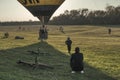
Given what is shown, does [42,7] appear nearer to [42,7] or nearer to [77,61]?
[42,7]

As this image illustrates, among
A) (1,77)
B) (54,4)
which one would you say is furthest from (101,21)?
(1,77)

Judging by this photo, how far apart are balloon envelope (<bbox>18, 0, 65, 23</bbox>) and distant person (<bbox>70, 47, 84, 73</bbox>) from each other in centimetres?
706

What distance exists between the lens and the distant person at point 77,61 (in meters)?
21.8

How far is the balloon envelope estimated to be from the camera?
2833 cm

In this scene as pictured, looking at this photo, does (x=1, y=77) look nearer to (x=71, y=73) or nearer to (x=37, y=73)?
(x=37, y=73)

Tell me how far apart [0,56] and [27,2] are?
4.71 meters

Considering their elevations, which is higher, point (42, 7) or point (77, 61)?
point (42, 7)

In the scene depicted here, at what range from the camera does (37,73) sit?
72.3 feet

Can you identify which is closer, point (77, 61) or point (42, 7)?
point (77, 61)

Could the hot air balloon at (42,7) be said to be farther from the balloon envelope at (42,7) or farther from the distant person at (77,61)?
the distant person at (77,61)

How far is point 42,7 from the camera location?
2827 centimetres

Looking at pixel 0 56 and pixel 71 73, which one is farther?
pixel 0 56

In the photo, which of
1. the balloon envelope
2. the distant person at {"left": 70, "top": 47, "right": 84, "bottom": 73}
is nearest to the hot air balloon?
the balloon envelope

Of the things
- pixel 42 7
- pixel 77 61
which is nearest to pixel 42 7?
pixel 42 7
